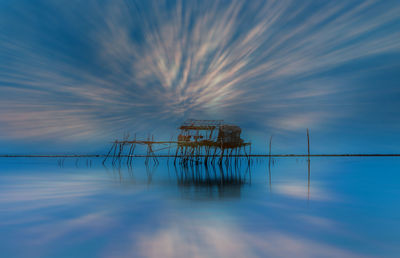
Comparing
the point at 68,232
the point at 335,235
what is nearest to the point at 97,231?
the point at 68,232

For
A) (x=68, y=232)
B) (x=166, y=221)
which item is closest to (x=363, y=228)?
(x=166, y=221)

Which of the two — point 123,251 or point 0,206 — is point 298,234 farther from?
point 0,206

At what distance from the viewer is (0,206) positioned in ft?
32.9

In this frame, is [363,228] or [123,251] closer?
[123,251]

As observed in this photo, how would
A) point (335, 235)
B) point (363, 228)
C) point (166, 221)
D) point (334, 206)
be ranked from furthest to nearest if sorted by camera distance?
point (334, 206) → point (166, 221) → point (363, 228) → point (335, 235)

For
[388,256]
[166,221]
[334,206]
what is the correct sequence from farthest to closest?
[334,206]
[166,221]
[388,256]

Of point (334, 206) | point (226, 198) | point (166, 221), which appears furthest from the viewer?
point (226, 198)

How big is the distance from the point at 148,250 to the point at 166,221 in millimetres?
2338

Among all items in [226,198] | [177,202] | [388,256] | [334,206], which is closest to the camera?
[388,256]

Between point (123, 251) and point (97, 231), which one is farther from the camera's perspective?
point (97, 231)

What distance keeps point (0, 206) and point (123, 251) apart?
314 inches

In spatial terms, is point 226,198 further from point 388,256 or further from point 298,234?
point 388,256

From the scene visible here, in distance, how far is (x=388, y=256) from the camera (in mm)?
5121

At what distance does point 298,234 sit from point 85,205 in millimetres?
8078
